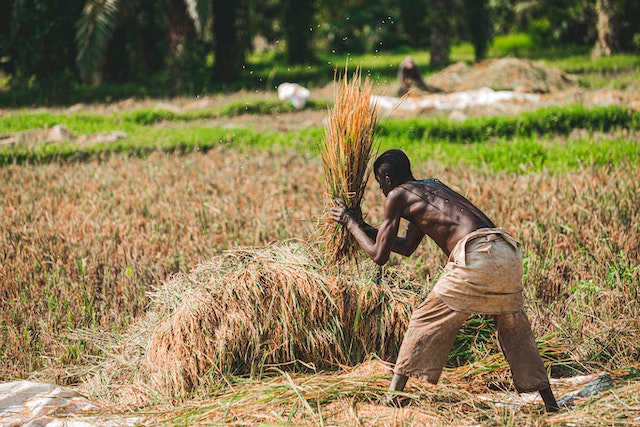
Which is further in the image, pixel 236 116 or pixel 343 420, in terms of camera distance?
pixel 236 116

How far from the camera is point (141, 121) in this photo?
11.1m

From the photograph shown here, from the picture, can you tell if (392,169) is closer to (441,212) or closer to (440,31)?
(441,212)

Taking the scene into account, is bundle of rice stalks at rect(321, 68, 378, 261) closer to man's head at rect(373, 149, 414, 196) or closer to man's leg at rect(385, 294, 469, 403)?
man's head at rect(373, 149, 414, 196)

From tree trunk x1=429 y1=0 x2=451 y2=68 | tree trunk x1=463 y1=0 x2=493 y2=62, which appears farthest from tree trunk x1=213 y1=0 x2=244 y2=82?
tree trunk x1=463 y1=0 x2=493 y2=62

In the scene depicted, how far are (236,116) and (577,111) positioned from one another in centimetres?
533

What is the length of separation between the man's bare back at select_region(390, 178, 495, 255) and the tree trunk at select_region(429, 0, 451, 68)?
15.7 m

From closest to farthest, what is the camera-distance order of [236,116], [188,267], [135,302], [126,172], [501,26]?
[135,302] → [188,267] → [126,172] → [236,116] → [501,26]

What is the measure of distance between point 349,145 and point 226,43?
1349 centimetres

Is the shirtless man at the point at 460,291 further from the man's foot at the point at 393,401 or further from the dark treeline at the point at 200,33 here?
the dark treeline at the point at 200,33

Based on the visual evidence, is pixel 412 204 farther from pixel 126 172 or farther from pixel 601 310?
pixel 126 172

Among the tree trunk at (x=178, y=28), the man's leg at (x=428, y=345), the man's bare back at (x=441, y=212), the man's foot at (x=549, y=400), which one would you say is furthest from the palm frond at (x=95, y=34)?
the man's foot at (x=549, y=400)

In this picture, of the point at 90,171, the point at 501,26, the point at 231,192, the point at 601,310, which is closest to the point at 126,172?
the point at 90,171

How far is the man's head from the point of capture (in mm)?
3084

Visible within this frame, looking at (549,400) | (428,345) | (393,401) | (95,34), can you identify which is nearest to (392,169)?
(428,345)
